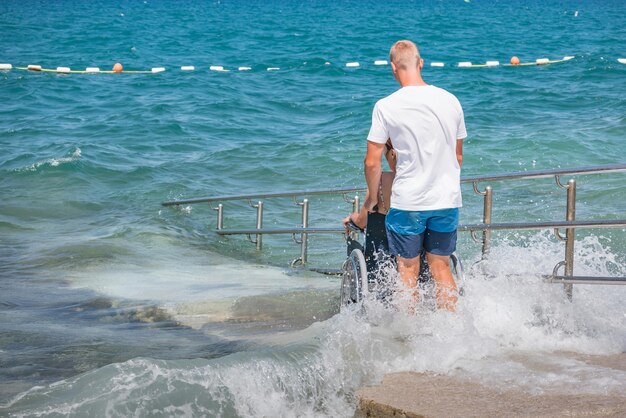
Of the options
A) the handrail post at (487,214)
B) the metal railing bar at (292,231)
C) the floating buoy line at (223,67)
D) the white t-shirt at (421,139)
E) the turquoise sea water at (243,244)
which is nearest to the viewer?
the turquoise sea water at (243,244)

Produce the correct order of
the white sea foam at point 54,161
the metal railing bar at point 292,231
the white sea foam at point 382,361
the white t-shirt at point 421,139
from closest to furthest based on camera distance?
the white sea foam at point 382,361 → the white t-shirt at point 421,139 → the metal railing bar at point 292,231 → the white sea foam at point 54,161

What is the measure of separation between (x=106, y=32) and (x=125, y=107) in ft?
74.4

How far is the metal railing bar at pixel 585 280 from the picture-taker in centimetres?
512

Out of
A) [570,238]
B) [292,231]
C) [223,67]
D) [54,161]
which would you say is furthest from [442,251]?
[223,67]

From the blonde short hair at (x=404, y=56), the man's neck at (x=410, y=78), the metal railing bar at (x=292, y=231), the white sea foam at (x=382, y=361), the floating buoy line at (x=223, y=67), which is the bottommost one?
the white sea foam at (x=382, y=361)

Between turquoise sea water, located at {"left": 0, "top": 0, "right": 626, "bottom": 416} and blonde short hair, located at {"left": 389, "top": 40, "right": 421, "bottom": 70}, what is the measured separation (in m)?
1.30

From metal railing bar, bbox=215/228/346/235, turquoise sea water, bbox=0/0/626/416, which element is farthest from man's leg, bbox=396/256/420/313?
metal railing bar, bbox=215/228/346/235

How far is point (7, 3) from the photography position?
6462cm

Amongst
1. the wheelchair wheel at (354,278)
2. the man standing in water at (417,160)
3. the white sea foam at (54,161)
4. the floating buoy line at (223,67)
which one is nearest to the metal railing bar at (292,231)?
the wheelchair wheel at (354,278)

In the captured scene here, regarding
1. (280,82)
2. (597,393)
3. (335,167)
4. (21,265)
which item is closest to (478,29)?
(280,82)

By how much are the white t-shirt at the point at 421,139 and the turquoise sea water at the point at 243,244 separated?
63cm

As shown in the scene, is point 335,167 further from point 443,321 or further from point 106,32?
point 106,32

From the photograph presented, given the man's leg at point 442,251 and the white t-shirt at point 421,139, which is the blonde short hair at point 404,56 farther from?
the man's leg at point 442,251

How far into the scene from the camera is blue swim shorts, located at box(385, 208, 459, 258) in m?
4.71
